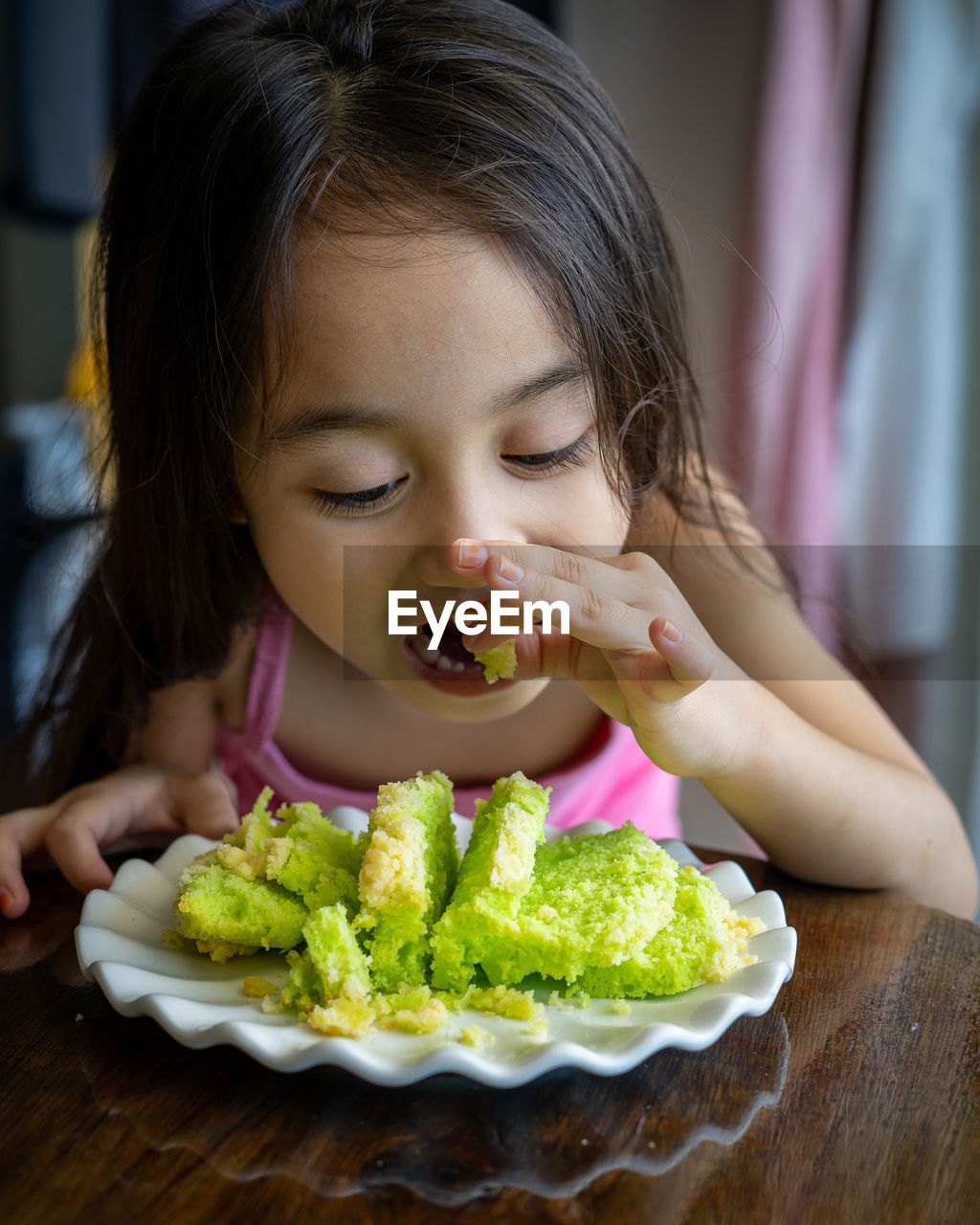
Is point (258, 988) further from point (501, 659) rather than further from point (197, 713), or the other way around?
point (197, 713)

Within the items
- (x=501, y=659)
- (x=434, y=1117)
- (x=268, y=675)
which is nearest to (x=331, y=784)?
(x=268, y=675)

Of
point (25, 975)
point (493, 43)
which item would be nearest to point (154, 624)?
point (25, 975)

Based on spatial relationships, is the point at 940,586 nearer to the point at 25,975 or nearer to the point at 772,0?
the point at 772,0

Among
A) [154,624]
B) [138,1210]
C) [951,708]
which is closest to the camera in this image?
[138,1210]

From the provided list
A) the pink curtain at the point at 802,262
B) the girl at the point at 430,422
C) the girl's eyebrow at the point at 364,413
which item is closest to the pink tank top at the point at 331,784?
the girl at the point at 430,422

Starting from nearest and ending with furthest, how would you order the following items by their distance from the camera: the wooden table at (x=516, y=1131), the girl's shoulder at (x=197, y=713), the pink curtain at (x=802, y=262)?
the wooden table at (x=516, y=1131)
the girl's shoulder at (x=197, y=713)
the pink curtain at (x=802, y=262)

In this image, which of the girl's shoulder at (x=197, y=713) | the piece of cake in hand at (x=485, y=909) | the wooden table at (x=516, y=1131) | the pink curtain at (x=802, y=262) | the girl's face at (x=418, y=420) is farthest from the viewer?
the pink curtain at (x=802, y=262)

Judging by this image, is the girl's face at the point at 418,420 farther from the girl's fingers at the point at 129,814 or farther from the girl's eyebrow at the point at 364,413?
the girl's fingers at the point at 129,814
